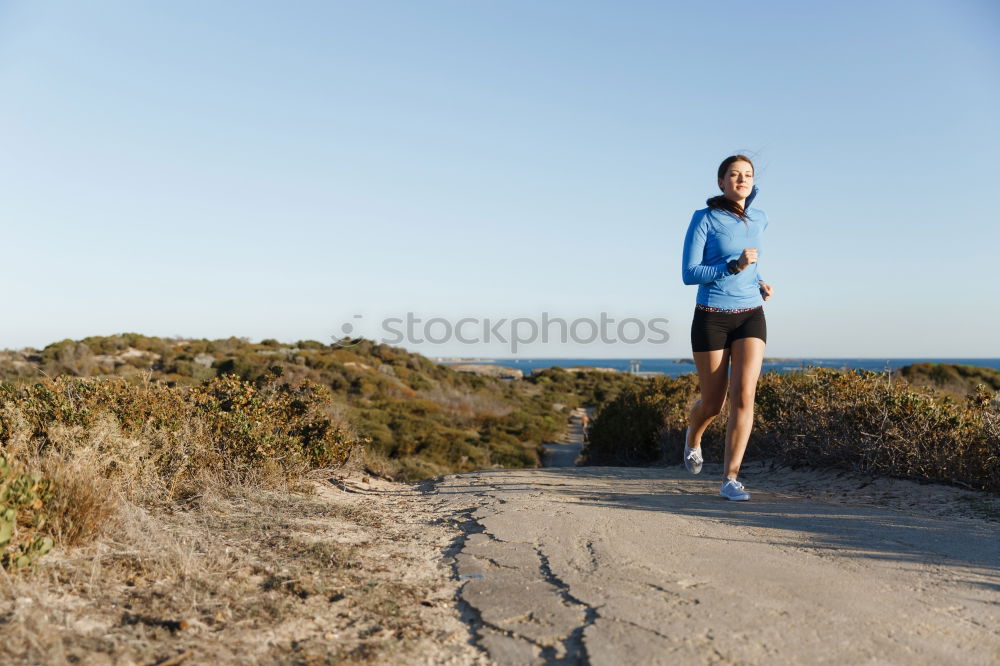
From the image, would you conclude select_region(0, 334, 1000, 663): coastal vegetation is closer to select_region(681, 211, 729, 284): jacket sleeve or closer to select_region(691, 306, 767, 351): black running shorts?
select_region(691, 306, 767, 351): black running shorts

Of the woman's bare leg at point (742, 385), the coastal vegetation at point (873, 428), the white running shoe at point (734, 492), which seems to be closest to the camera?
the woman's bare leg at point (742, 385)

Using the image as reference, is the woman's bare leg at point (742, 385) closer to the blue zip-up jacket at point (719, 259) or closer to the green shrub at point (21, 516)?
the blue zip-up jacket at point (719, 259)

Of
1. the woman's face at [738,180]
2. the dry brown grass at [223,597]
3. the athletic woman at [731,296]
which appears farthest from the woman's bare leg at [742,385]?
the dry brown grass at [223,597]

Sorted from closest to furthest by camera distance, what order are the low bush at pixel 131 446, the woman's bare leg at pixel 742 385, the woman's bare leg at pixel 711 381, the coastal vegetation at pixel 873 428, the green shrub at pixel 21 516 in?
the green shrub at pixel 21 516, the low bush at pixel 131 446, the woman's bare leg at pixel 742 385, the woman's bare leg at pixel 711 381, the coastal vegetation at pixel 873 428

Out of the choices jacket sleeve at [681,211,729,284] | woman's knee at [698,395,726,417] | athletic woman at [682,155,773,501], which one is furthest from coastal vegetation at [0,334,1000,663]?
jacket sleeve at [681,211,729,284]

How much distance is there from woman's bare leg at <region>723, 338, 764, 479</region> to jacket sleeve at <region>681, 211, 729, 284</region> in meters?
0.48

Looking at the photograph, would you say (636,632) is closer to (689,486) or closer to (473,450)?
(689,486)

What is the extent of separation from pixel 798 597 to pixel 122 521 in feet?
10.5

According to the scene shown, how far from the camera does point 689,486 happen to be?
244 inches

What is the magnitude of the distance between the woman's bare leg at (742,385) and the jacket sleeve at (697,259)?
0.48 m

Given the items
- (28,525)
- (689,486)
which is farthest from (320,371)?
(28,525)

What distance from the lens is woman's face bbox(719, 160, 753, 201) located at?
498cm

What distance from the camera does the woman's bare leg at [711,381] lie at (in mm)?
4957

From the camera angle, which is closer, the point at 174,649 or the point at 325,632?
the point at 174,649
